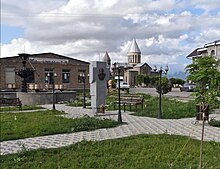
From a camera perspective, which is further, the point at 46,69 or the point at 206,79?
the point at 46,69

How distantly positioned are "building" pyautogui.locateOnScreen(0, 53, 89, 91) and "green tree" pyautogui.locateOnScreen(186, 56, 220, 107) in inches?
1533

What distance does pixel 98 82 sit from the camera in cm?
1470

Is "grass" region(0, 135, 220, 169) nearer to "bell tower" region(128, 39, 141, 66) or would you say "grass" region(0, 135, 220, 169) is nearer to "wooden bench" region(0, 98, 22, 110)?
"wooden bench" region(0, 98, 22, 110)

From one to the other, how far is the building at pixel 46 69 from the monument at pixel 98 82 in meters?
28.3

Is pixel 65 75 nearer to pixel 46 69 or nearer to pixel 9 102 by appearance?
pixel 46 69

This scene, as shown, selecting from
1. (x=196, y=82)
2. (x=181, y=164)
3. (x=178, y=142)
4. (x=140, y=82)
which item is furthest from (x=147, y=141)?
(x=140, y=82)

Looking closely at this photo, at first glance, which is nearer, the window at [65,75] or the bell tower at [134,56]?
the window at [65,75]

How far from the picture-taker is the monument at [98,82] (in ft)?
47.8

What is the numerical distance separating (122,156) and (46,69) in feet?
137

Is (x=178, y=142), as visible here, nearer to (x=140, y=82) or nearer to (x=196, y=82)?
(x=196, y=82)

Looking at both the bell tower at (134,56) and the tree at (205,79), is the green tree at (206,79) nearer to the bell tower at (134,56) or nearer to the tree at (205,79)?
the tree at (205,79)

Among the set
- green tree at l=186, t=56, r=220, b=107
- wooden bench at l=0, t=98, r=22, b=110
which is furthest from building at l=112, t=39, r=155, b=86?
green tree at l=186, t=56, r=220, b=107

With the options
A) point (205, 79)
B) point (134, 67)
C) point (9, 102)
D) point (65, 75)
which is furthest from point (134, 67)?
point (205, 79)

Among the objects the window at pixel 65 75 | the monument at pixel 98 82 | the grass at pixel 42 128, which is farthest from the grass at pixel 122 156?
the window at pixel 65 75
